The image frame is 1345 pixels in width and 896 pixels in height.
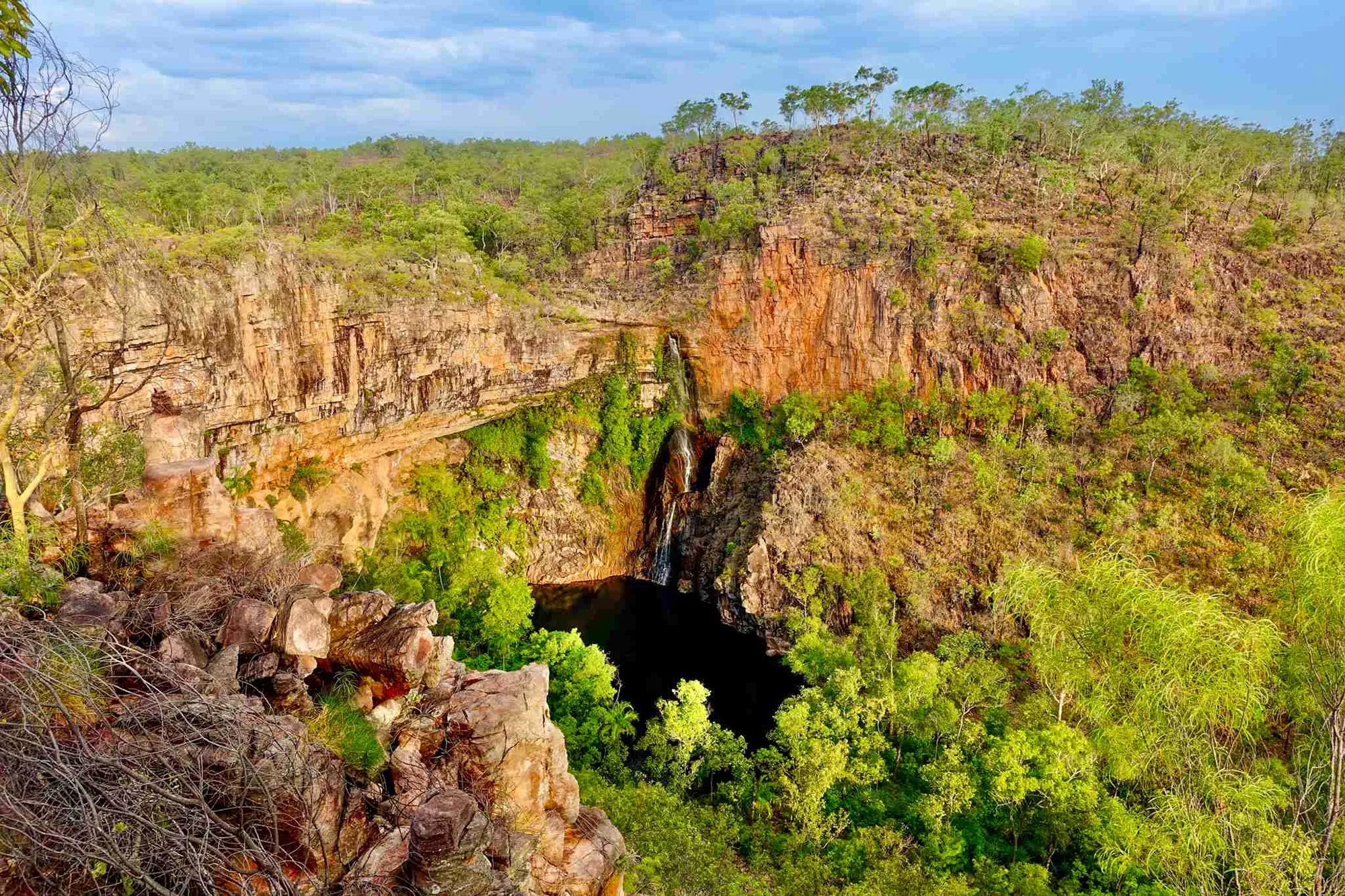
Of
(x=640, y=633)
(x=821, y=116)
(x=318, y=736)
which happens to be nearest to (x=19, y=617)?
(x=318, y=736)

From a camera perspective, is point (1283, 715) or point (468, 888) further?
point (1283, 715)

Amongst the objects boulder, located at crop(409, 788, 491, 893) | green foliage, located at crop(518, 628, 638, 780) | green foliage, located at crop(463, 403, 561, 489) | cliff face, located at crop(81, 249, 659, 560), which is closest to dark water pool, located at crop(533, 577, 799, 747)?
green foliage, located at crop(518, 628, 638, 780)

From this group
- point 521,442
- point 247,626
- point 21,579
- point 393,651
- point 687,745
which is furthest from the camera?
point 521,442

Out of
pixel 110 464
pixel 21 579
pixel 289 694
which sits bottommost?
pixel 289 694

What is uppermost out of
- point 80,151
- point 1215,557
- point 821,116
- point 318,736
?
point 821,116

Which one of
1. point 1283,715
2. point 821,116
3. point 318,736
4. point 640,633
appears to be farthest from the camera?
point 821,116

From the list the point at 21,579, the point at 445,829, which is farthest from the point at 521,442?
the point at 445,829

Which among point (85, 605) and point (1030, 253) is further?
point (1030, 253)

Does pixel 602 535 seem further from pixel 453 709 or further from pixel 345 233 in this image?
pixel 453 709

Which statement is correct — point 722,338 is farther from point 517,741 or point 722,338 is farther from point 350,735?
point 350,735
